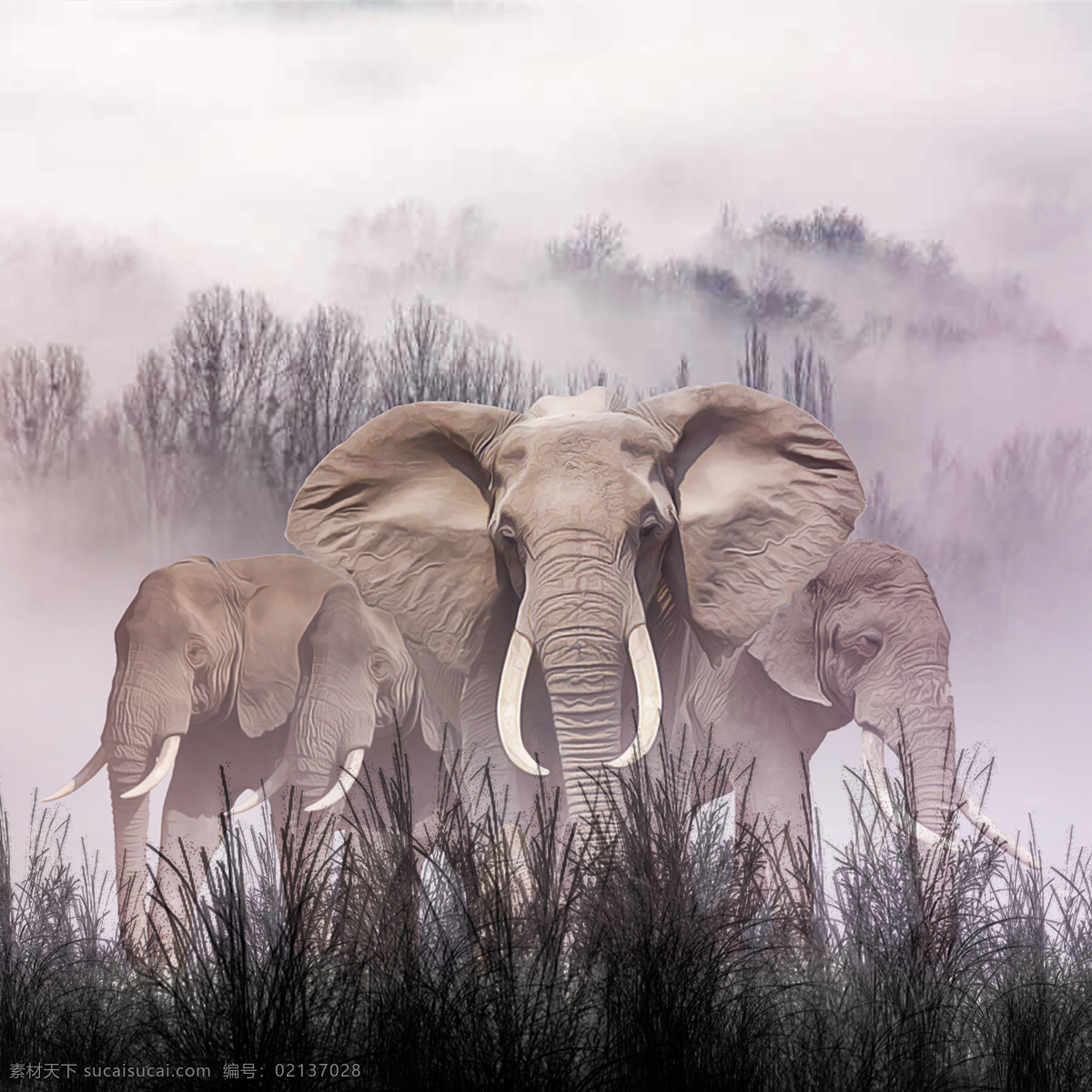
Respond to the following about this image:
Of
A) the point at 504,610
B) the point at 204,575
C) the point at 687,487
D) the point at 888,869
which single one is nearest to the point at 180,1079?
the point at 888,869

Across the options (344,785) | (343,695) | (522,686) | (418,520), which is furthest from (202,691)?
(522,686)

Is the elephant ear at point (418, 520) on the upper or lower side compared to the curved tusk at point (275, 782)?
upper

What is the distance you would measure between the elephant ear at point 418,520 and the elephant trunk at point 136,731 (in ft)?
6.01

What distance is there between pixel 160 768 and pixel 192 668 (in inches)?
29.5

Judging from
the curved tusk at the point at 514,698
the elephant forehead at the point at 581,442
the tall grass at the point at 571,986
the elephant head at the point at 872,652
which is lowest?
the tall grass at the point at 571,986

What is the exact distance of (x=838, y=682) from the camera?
29.3 ft

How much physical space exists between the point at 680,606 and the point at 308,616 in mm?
3499

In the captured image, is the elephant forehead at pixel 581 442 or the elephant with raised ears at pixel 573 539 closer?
the elephant with raised ears at pixel 573 539

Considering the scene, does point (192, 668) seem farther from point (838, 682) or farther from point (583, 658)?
point (838, 682)

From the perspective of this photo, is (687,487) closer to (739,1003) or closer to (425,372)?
(739,1003)

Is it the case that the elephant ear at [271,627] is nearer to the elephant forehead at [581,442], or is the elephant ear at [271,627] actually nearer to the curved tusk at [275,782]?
the curved tusk at [275,782]

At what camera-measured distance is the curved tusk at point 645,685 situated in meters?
6.82

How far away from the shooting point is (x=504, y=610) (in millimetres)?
7883

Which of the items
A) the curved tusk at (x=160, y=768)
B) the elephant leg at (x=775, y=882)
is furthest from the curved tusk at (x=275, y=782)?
the elephant leg at (x=775, y=882)
